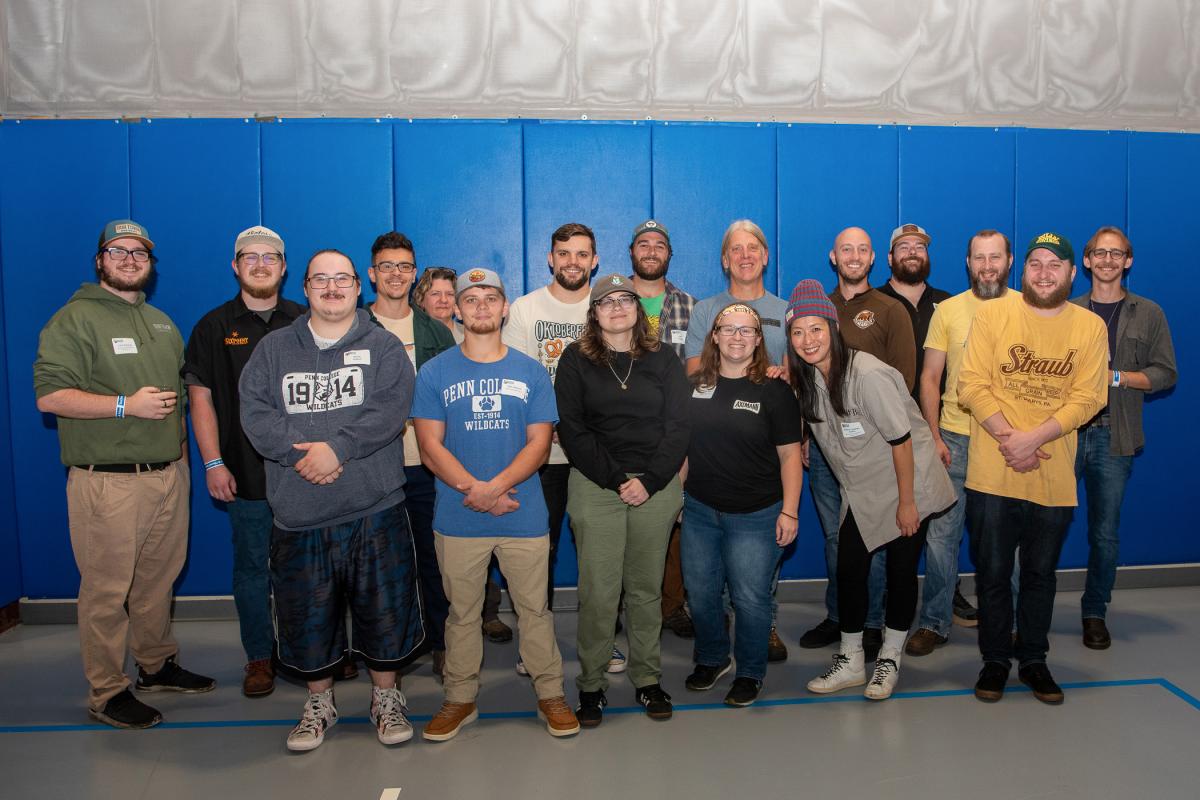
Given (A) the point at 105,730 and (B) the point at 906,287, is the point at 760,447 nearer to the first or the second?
(B) the point at 906,287

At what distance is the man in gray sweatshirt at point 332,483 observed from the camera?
289cm

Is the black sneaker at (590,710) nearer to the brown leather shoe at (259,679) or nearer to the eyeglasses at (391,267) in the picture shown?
the brown leather shoe at (259,679)

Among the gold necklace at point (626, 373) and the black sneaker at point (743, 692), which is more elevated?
the gold necklace at point (626, 373)

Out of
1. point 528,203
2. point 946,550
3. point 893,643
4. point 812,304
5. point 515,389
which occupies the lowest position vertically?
point 893,643

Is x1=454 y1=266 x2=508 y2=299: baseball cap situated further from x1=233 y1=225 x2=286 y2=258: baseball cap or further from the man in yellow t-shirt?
the man in yellow t-shirt

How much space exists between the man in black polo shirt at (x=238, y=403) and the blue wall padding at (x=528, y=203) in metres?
1.09

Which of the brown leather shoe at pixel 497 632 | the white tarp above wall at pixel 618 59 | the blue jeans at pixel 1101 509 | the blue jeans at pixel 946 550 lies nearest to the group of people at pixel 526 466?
the blue jeans at pixel 946 550

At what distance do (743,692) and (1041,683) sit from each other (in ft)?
4.26

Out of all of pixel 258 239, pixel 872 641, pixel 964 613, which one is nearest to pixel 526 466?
pixel 258 239

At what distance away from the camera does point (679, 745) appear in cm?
298

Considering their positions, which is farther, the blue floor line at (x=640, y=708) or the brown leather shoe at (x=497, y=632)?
the brown leather shoe at (x=497, y=632)

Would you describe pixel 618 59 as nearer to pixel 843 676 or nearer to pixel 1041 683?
pixel 843 676

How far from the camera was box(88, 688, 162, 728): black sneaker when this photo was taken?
3184 millimetres

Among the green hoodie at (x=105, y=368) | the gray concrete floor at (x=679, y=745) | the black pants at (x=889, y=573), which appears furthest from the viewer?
the black pants at (x=889, y=573)
